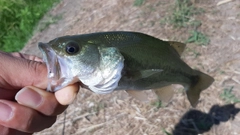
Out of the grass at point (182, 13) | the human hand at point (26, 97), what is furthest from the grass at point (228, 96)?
the human hand at point (26, 97)

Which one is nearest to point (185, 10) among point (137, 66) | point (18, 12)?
point (137, 66)

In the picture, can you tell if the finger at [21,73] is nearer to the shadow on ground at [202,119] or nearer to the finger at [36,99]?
the finger at [36,99]

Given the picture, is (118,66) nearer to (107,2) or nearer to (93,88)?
(93,88)

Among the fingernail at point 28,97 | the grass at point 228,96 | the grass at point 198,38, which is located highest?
the fingernail at point 28,97

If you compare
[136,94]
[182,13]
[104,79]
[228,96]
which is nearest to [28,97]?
[104,79]

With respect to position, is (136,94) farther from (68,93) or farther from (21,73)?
(21,73)

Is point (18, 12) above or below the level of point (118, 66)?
below

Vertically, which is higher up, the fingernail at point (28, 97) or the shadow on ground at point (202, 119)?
the fingernail at point (28, 97)
